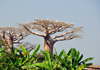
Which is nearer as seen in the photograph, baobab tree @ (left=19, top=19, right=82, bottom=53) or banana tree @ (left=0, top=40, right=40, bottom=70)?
banana tree @ (left=0, top=40, right=40, bottom=70)

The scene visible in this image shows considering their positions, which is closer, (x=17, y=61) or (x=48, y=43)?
(x=17, y=61)

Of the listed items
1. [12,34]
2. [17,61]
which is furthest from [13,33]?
[17,61]

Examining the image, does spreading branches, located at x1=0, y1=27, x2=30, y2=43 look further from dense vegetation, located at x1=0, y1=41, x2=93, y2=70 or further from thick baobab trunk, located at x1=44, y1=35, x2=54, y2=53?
dense vegetation, located at x1=0, y1=41, x2=93, y2=70

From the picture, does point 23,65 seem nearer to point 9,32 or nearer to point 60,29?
point 60,29

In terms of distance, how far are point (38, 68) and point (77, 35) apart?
26.4 metres

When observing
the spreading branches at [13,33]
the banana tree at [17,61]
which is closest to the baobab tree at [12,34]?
the spreading branches at [13,33]

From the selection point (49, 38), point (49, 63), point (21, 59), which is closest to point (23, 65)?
point (21, 59)

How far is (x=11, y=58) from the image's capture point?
686 cm

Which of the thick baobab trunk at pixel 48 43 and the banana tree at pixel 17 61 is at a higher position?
the thick baobab trunk at pixel 48 43

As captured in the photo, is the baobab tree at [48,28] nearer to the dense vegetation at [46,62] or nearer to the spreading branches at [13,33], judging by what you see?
the spreading branches at [13,33]

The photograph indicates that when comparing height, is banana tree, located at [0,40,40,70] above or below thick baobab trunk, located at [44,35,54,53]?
below

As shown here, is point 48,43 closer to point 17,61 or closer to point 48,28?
point 48,28

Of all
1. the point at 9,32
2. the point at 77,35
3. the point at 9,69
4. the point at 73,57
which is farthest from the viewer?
the point at 9,32

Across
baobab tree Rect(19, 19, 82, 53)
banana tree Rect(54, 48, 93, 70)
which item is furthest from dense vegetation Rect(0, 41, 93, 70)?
baobab tree Rect(19, 19, 82, 53)
